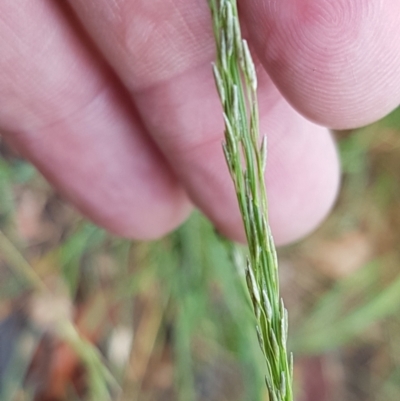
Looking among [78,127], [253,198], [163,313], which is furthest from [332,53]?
[163,313]

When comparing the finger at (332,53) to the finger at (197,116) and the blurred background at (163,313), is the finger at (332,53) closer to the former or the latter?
the finger at (197,116)

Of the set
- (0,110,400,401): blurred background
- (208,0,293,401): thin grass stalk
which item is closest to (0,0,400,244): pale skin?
(208,0,293,401): thin grass stalk

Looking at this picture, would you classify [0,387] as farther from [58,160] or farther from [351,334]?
[351,334]

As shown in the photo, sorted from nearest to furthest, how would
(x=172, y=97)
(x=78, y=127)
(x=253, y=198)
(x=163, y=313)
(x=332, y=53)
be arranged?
(x=253, y=198) → (x=332, y=53) → (x=172, y=97) → (x=78, y=127) → (x=163, y=313)

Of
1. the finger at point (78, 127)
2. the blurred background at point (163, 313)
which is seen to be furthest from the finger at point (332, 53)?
the blurred background at point (163, 313)

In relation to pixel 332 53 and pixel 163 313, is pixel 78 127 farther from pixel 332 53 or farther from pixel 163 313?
pixel 163 313

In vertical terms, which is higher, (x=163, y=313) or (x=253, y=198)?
(x=253, y=198)

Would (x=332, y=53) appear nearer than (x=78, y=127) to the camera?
Yes
